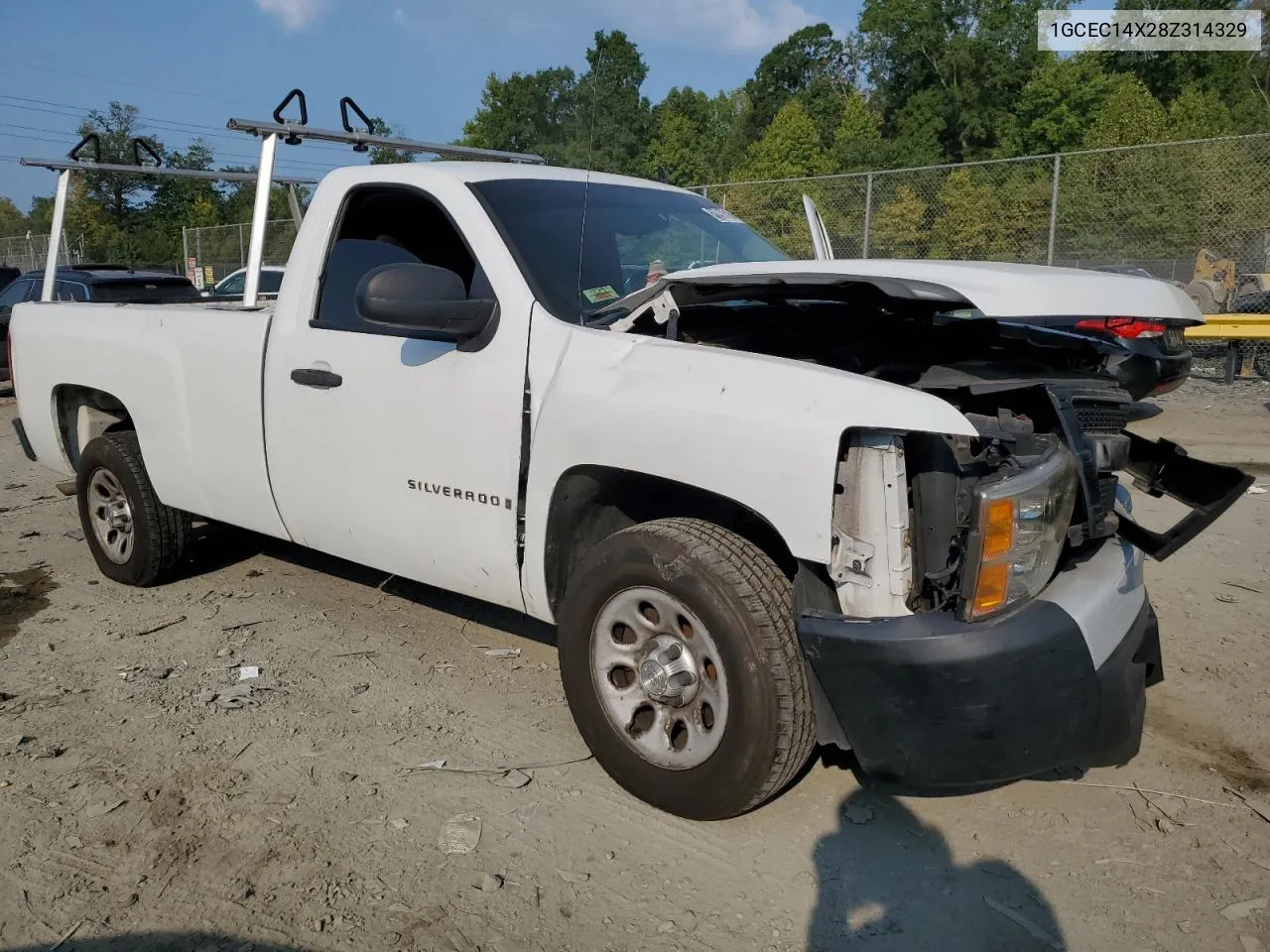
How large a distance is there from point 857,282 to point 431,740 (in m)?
2.10

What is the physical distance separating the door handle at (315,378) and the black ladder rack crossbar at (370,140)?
1331 millimetres

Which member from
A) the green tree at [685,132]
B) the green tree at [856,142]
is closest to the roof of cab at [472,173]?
the green tree at [685,132]

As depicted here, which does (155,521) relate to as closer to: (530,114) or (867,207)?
(530,114)

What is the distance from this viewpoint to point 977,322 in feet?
11.1

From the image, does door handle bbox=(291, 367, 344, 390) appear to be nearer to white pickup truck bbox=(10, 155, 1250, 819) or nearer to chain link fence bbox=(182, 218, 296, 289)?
white pickup truck bbox=(10, 155, 1250, 819)

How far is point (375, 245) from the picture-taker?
404cm

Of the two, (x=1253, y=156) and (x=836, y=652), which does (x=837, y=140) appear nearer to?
(x=1253, y=156)

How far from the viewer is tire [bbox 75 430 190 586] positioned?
491cm

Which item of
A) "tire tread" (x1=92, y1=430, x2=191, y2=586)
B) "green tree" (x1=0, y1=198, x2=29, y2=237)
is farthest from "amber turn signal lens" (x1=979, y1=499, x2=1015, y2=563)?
"green tree" (x1=0, y1=198, x2=29, y2=237)

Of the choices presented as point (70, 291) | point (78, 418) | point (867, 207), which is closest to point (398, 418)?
point (78, 418)

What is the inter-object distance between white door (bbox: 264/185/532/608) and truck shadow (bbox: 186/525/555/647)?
33.5 inches

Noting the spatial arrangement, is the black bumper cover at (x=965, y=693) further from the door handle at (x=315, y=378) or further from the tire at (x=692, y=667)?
the door handle at (x=315, y=378)

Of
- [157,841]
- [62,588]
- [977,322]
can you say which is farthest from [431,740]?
[62,588]

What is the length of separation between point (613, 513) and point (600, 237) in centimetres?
111
